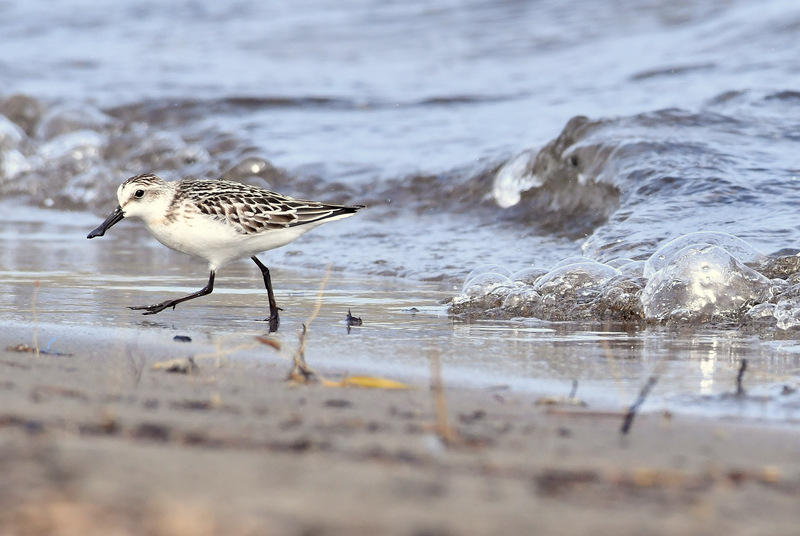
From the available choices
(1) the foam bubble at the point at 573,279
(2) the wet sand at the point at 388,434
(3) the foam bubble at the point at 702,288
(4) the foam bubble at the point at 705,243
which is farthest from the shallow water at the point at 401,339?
(4) the foam bubble at the point at 705,243

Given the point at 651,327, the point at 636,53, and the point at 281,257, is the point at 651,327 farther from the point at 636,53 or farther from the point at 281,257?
the point at 636,53

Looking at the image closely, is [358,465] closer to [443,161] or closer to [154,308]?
[154,308]

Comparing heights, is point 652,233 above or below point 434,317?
above

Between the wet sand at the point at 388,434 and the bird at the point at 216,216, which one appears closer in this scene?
the wet sand at the point at 388,434

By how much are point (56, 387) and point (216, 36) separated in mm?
16832

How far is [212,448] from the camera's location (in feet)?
6.71

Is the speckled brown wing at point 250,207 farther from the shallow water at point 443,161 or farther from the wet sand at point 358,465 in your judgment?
the wet sand at point 358,465

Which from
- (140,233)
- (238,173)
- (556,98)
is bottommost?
(140,233)

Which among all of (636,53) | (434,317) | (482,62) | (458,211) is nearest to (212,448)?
(434,317)

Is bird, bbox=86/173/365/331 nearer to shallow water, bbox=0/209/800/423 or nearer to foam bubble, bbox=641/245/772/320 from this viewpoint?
shallow water, bbox=0/209/800/423

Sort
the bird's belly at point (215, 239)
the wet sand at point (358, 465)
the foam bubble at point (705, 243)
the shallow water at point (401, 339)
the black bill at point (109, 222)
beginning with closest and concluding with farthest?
the wet sand at point (358, 465) → the shallow water at point (401, 339) → the bird's belly at point (215, 239) → the foam bubble at point (705, 243) → the black bill at point (109, 222)

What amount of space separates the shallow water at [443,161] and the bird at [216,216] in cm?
29

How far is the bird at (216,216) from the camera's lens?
4902 mm

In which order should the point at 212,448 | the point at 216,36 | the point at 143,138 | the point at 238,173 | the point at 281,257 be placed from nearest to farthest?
the point at 212,448, the point at 281,257, the point at 238,173, the point at 143,138, the point at 216,36
